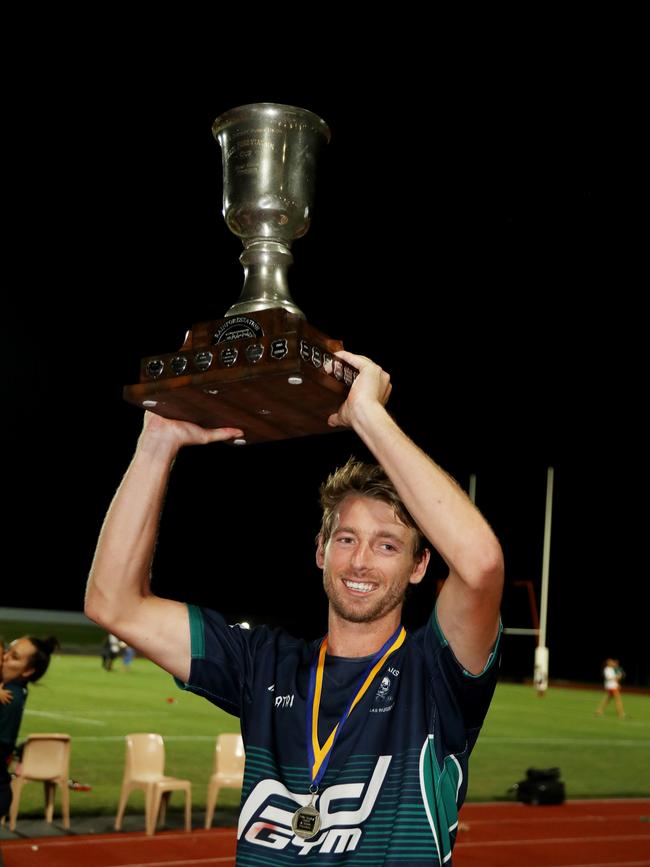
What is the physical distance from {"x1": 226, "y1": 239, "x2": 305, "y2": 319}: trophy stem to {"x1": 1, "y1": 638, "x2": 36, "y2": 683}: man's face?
5.39 m

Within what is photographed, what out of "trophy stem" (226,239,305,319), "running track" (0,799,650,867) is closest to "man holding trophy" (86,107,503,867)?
"trophy stem" (226,239,305,319)

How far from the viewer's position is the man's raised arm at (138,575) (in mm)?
2662

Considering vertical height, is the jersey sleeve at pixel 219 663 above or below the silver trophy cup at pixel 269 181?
below

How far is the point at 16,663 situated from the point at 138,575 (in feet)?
17.4

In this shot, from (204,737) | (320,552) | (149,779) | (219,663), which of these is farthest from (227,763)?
(320,552)

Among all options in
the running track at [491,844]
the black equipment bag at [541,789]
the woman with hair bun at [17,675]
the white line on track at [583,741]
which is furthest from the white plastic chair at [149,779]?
the white line on track at [583,741]

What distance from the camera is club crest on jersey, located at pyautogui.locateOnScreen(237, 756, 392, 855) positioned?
2271 millimetres

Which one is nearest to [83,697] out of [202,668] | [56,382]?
[56,382]

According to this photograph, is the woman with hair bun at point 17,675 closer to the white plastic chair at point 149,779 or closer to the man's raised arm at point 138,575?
the white plastic chair at point 149,779

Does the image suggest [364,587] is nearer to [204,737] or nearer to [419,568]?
[419,568]

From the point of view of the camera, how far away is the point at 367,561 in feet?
8.16

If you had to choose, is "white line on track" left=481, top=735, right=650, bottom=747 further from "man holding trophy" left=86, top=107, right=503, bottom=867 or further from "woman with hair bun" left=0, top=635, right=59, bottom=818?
"man holding trophy" left=86, top=107, right=503, bottom=867

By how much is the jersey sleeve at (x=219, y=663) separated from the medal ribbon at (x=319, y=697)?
21 centimetres

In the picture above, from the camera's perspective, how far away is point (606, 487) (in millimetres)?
39938
